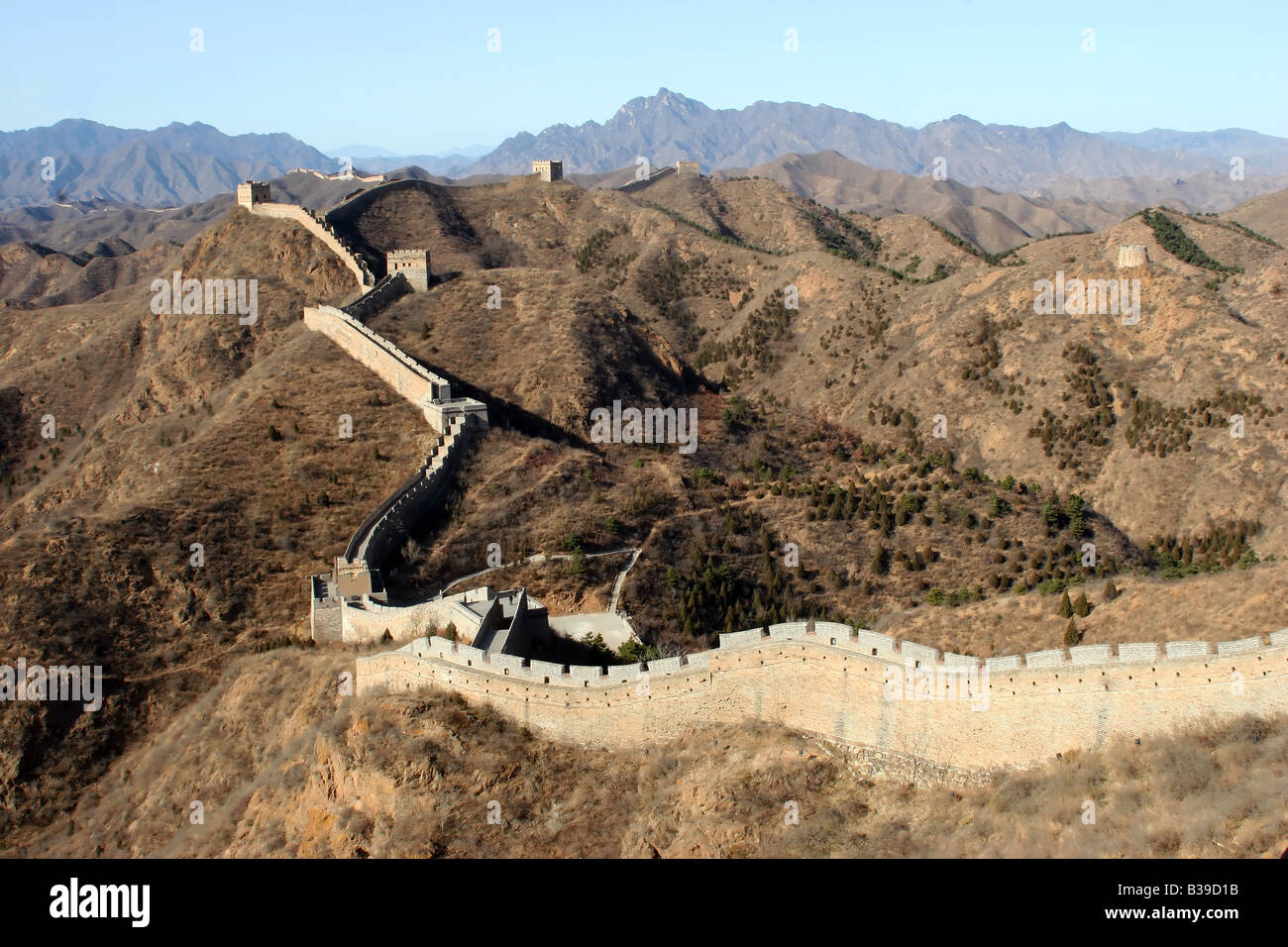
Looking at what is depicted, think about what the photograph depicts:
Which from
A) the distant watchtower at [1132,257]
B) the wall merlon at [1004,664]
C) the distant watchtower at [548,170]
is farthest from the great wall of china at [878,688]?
the distant watchtower at [548,170]

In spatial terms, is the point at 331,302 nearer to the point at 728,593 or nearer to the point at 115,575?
the point at 115,575

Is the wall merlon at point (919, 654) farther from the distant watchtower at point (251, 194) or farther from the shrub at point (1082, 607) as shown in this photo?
the distant watchtower at point (251, 194)

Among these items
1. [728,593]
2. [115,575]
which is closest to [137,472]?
[115,575]

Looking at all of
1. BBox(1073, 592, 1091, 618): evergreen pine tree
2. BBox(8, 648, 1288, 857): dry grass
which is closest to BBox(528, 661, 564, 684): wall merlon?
BBox(8, 648, 1288, 857): dry grass

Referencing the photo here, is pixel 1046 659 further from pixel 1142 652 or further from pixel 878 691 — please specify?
pixel 878 691

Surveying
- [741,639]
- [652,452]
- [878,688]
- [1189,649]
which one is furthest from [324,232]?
[1189,649]
